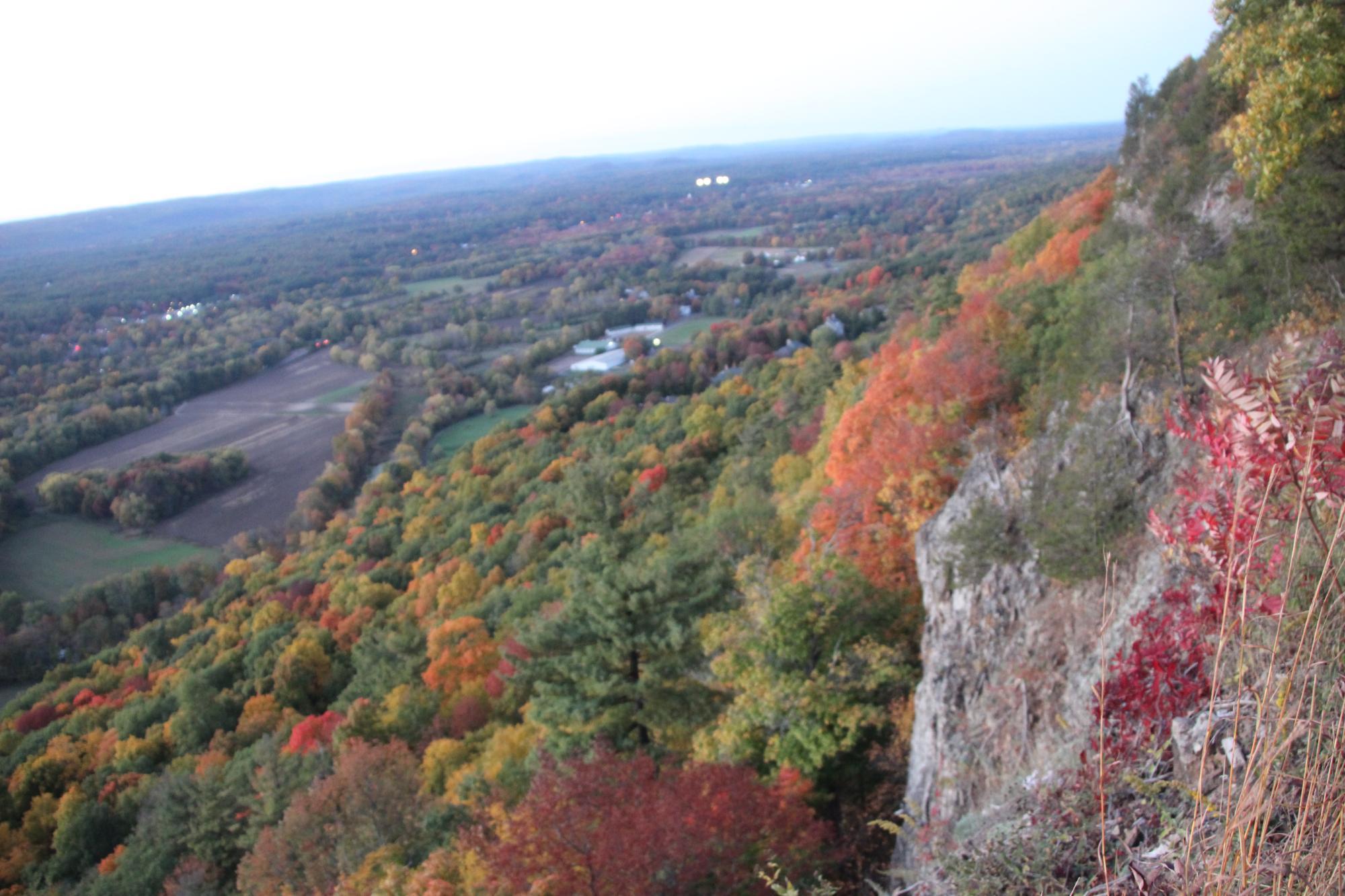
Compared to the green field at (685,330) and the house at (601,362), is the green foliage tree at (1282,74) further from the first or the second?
the green field at (685,330)

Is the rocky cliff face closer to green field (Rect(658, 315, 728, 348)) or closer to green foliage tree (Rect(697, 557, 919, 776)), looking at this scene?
green foliage tree (Rect(697, 557, 919, 776))

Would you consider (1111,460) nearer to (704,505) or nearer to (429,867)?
(429,867)

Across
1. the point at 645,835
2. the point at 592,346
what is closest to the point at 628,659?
the point at 645,835

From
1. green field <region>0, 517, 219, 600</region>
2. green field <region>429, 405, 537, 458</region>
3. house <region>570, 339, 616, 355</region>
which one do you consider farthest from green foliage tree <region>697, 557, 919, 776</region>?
house <region>570, 339, 616, 355</region>

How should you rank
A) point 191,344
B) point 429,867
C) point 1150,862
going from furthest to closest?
point 191,344, point 429,867, point 1150,862

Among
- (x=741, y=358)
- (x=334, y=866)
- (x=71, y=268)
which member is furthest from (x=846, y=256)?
(x=71, y=268)

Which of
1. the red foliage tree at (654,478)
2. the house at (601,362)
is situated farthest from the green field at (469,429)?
the red foliage tree at (654,478)
